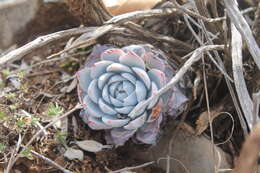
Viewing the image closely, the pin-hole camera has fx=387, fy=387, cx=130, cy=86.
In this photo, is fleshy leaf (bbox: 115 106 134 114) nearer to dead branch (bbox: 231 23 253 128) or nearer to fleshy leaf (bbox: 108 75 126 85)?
fleshy leaf (bbox: 108 75 126 85)

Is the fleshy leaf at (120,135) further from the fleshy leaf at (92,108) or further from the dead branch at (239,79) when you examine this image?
the dead branch at (239,79)

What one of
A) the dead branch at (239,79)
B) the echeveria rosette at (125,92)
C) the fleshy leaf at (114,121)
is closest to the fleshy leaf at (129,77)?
the echeveria rosette at (125,92)

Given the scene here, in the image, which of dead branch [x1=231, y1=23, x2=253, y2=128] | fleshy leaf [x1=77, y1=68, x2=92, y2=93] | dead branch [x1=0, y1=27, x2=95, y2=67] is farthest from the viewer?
fleshy leaf [x1=77, y1=68, x2=92, y2=93]

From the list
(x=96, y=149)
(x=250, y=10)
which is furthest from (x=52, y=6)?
(x=250, y=10)

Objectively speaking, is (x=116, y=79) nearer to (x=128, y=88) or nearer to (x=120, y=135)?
(x=128, y=88)

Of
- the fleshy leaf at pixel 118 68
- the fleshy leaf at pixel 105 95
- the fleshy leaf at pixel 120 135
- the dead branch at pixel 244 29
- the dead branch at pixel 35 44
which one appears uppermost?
the dead branch at pixel 35 44

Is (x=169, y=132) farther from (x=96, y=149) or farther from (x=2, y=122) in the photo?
(x=2, y=122)

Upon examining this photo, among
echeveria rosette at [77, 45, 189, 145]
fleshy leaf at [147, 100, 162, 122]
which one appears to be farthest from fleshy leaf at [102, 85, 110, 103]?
fleshy leaf at [147, 100, 162, 122]

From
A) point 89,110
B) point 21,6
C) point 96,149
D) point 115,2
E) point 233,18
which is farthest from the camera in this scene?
point 21,6
